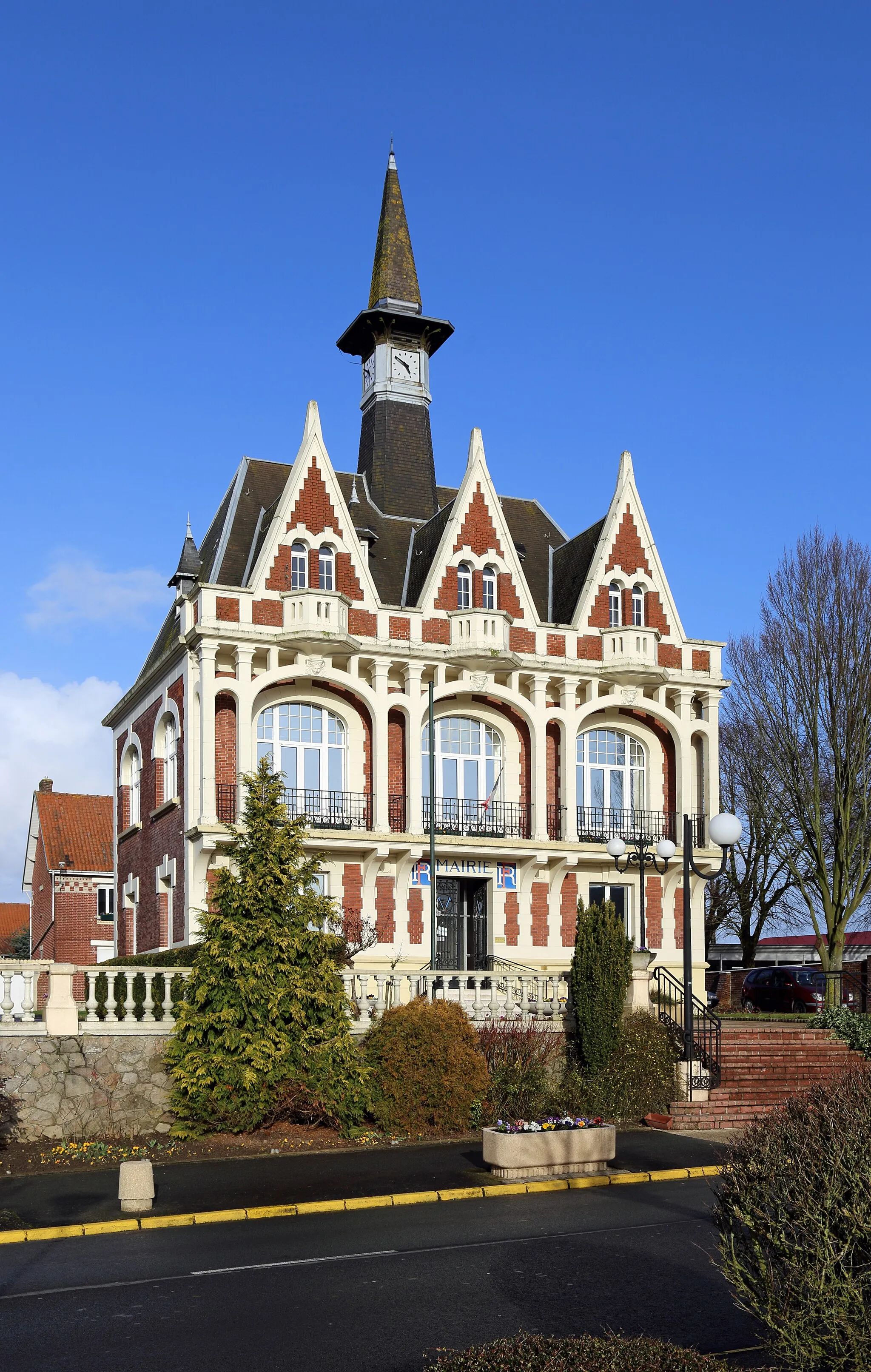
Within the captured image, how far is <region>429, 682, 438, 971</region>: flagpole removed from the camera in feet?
87.7

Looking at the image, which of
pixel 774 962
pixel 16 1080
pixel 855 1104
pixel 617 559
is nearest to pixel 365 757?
pixel 617 559

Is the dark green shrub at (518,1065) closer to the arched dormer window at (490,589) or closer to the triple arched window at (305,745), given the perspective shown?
the triple arched window at (305,745)

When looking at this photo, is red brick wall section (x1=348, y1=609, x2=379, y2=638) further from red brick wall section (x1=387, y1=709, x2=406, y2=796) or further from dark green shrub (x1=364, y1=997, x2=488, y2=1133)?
dark green shrub (x1=364, y1=997, x2=488, y2=1133)

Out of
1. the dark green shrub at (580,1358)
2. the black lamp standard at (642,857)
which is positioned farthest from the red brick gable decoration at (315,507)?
the dark green shrub at (580,1358)

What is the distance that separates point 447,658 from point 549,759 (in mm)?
3959

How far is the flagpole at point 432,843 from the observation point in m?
26.7

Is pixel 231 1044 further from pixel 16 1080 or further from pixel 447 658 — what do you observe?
pixel 447 658

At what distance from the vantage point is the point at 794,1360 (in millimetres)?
6805

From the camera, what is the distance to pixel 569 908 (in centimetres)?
3284

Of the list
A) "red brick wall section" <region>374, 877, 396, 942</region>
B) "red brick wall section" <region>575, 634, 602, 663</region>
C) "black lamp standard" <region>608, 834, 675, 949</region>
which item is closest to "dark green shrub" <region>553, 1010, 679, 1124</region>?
"black lamp standard" <region>608, 834, 675, 949</region>

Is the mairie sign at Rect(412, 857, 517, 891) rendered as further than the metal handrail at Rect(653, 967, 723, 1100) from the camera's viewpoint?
Yes

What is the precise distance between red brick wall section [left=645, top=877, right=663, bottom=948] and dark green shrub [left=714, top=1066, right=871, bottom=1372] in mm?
26115

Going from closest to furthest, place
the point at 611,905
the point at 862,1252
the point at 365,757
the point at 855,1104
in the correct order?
the point at 862,1252 < the point at 855,1104 < the point at 611,905 < the point at 365,757

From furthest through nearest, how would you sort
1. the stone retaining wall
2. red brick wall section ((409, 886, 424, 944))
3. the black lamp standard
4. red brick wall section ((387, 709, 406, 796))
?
red brick wall section ((387, 709, 406, 796)), red brick wall section ((409, 886, 424, 944)), the black lamp standard, the stone retaining wall
